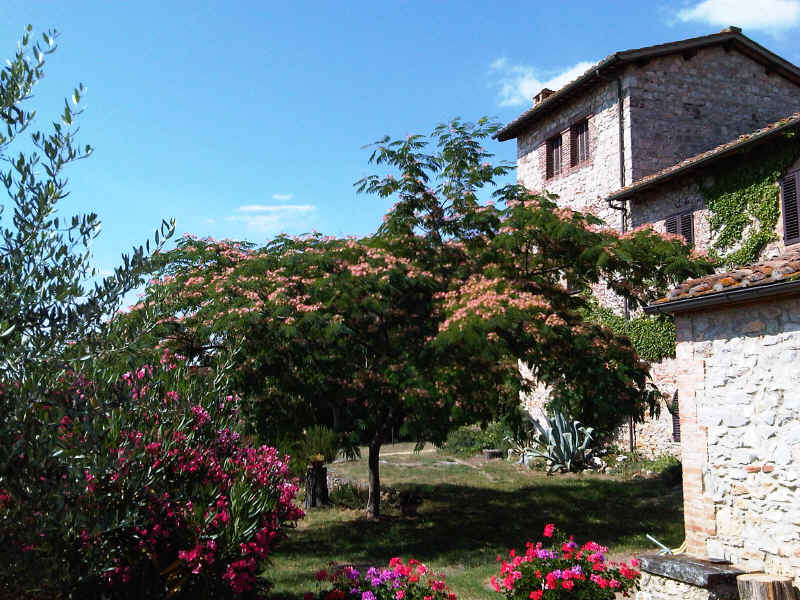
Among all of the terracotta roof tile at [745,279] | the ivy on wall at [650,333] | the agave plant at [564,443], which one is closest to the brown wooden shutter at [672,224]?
the ivy on wall at [650,333]

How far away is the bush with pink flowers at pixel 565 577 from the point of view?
6.46 metres

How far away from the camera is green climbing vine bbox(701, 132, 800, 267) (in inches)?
567

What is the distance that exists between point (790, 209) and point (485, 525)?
9.52 meters

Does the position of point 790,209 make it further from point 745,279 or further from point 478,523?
point 478,523

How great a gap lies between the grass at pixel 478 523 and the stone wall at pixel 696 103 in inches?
350

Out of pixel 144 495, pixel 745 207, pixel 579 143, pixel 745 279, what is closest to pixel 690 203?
pixel 745 207

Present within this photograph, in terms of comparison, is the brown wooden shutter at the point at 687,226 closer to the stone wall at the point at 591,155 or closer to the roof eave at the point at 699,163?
the roof eave at the point at 699,163

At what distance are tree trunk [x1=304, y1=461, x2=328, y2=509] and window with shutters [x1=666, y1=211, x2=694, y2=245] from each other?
10.6 meters

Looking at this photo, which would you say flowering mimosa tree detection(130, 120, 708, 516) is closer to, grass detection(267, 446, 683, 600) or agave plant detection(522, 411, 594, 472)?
grass detection(267, 446, 683, 600)

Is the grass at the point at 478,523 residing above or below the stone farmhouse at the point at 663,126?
below

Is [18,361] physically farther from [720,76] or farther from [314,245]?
[720,76]

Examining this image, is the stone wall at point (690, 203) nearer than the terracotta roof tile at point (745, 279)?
No

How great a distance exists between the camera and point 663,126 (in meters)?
18.6


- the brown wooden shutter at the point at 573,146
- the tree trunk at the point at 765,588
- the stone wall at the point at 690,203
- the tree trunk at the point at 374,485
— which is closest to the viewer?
the tree trunk at the point at 765,588
